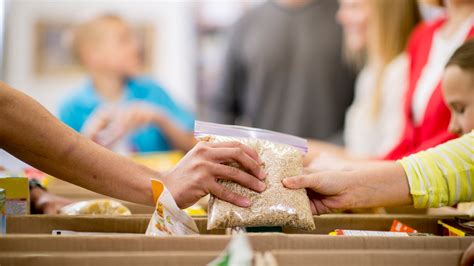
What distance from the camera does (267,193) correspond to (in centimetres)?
105

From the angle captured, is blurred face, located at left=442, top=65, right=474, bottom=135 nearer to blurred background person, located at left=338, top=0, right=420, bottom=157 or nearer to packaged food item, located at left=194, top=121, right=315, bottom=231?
packaged food item, located at left=194, top=121, right=315, bottom=231

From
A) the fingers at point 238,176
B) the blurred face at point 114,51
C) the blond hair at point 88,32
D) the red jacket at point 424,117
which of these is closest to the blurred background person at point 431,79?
the red jacket at point 424,117

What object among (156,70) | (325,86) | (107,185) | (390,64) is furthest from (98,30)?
(107,185)

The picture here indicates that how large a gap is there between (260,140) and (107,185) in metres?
0.28

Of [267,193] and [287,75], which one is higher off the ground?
[287,75]

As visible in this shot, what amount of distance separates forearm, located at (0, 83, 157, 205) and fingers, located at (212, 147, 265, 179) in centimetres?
14

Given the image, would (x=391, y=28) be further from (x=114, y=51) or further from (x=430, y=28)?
(x=114, y=51)

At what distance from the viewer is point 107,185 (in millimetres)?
1106

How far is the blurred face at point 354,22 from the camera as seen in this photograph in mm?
3812

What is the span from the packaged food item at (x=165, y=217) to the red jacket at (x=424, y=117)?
0.82 meters

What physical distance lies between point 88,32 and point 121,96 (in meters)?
0.47

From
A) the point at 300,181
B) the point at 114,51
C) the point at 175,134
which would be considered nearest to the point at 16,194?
the point at 300,181

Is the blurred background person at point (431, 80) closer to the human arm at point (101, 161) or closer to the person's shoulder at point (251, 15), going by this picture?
the human arm at point (101, 161)

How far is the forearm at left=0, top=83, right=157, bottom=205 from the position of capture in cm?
103
